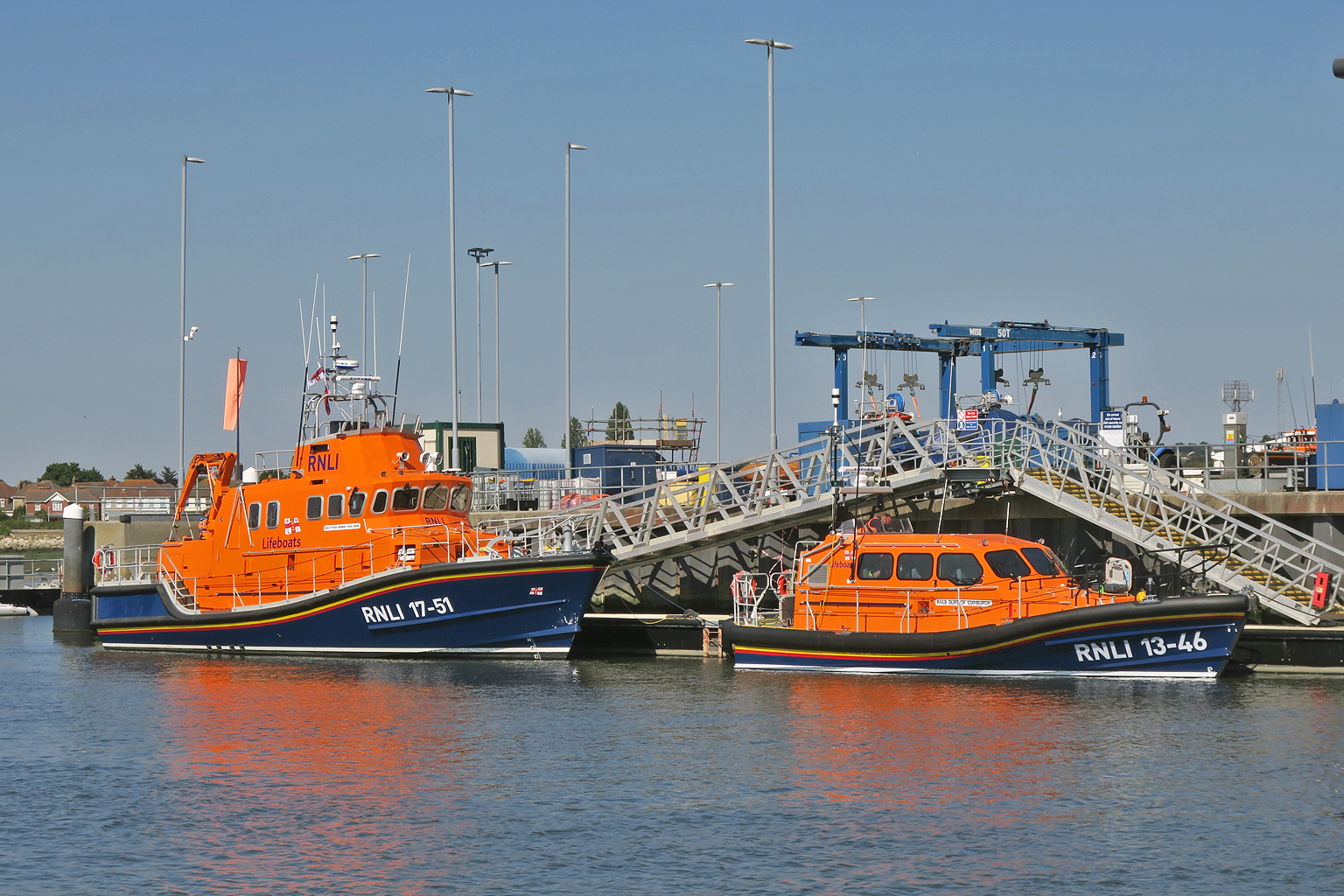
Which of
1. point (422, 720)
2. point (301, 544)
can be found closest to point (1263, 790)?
point (422, 720)

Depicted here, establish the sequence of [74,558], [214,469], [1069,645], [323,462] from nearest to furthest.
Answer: [1069,645]
[323,462]
[214,469]
[74,558]

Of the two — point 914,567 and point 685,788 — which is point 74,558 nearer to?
point 914,567

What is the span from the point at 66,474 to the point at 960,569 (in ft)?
455

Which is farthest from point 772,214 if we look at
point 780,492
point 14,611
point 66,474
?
point 66,474

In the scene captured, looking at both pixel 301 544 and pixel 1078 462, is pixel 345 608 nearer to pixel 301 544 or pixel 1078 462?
pixel 301 544

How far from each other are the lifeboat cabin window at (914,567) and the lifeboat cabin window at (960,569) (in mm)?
167

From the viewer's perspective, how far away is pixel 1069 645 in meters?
20.7

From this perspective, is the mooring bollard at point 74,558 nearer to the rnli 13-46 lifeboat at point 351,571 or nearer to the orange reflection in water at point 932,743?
the rnli 13-46 lifeboat at point 351,571

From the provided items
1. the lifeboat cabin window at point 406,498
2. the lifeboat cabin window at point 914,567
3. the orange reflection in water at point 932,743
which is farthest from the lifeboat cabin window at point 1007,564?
the lifeboat cabin window at point 406,498

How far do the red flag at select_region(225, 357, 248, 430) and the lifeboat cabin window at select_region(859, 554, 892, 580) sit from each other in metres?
16.9

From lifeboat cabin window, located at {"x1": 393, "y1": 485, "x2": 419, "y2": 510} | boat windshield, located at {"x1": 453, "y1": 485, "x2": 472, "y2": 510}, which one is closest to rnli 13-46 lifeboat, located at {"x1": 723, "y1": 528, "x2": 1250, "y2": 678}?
boat windshield, located at {"x1": 453, "y1": 485, "x2": 472, "y2": 510}

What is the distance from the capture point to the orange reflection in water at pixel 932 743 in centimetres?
1447

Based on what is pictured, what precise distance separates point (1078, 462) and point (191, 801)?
15.5m

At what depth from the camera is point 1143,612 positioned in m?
20.1
